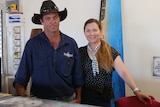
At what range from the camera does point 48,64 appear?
5.37 feet

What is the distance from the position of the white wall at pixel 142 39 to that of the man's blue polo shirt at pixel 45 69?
4.03 ft

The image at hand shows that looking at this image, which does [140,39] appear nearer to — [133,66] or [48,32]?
[133,66]

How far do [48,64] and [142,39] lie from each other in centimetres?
142

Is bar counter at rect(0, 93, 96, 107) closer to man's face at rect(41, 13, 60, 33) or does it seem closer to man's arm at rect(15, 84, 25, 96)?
man's arm at rect(15, 84, 25, 96)

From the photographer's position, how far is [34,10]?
10.7 feet

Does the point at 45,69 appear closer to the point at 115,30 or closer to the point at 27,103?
the point at 27,103

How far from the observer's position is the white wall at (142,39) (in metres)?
2.58

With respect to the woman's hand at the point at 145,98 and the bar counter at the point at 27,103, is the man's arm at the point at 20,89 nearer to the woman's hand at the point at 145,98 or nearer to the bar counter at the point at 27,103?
the bar counter at the point at 27,103

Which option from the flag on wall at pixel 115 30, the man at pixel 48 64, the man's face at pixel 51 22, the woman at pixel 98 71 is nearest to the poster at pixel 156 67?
the flag on wall at pixel 115 30

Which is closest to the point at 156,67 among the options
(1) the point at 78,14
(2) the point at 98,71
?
(2) the point at 98,71

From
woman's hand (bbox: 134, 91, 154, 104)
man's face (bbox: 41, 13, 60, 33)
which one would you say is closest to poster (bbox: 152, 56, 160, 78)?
woman's hand (bbox: 134, 91, 154, 104)

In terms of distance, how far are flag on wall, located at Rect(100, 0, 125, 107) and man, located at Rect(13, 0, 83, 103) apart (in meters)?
1.06

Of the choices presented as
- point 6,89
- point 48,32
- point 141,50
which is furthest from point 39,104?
point 6,89

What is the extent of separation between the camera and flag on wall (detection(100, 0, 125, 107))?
2.66 metres
